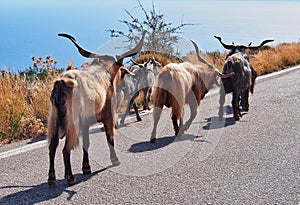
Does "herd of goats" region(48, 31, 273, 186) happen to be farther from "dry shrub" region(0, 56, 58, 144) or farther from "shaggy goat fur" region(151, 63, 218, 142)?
"dry shrub" region(0, 56, 58, 144)

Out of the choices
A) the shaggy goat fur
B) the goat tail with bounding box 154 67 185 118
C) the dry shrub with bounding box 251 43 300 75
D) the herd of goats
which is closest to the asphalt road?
the herd of goats

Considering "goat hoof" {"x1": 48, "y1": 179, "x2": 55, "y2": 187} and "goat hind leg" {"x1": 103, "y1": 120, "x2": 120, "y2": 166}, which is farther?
"goat hind leg" {"x1": 103, "y1": 120, "x2": 120, "y2": 166}

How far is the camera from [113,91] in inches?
253

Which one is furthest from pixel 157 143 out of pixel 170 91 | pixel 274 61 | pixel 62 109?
pixel 274 61

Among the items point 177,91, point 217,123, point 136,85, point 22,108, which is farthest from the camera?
point 136,85

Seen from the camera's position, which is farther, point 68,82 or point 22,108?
point 22,108

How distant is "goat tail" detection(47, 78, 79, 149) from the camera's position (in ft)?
17.6

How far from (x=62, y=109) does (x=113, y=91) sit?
119cm

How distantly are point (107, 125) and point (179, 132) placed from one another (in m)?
1.86

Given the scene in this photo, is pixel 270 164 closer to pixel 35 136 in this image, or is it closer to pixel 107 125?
pixel 107 125

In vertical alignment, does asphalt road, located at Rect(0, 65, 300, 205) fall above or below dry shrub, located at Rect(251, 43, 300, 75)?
above

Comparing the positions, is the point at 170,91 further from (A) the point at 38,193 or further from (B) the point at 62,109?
(A) the point at 38,193

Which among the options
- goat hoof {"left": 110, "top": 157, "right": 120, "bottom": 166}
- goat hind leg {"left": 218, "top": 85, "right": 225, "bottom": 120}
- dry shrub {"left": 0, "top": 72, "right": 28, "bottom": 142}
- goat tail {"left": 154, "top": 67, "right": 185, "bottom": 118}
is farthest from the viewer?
goat hind leg {"left": 218, "top": 85, "right": 225, "bottom": 120}

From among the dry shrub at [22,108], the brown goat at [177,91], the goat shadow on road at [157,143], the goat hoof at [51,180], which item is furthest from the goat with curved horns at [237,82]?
the goat hoof at [51,180]
